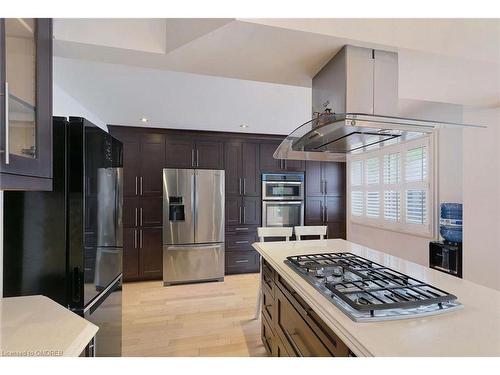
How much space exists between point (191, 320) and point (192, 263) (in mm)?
1158

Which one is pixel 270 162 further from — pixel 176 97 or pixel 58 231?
pixel 58 231

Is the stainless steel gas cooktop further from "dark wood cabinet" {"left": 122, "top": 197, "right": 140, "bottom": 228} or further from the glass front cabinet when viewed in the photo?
"dark wood cabinet" {"left": 122, "top": 197, "right": 140, "bottom": 228}

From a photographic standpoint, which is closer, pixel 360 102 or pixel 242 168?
pixel 360 102

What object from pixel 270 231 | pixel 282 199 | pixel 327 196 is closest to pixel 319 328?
pixel 270 231

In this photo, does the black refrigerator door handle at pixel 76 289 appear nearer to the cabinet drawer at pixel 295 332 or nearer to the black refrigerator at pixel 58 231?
the black refrigerator at pixel 58 231

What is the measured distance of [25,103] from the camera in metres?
0.88

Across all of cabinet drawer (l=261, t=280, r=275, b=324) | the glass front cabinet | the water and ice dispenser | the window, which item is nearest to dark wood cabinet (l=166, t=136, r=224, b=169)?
the water and ice dispenser

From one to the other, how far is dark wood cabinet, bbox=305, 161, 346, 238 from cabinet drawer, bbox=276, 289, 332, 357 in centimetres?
280

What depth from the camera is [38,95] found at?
0.92 meters
